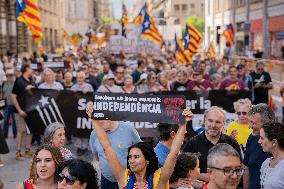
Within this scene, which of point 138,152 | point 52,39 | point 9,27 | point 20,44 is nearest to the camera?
point 138,152

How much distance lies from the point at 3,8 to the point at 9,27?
355 cm

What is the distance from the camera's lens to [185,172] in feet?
16.0

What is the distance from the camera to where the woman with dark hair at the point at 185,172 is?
15.9 feet

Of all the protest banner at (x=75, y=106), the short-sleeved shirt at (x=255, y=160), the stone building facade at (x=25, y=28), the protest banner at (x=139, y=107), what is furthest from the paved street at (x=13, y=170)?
the stone building facade at (x=25, y=28)

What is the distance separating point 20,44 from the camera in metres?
45.0

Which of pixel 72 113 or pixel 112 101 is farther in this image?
pixel 72 113

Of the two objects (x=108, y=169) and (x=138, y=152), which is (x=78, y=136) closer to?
(x=108, y=169)

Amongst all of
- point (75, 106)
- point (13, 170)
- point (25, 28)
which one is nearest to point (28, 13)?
point (75, 106)

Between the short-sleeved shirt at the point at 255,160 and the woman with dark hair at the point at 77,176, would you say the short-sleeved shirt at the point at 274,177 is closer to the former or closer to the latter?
the short-sleeved shirt at the point at 255,160

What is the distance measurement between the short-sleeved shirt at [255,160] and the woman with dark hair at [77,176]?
5.85 ft

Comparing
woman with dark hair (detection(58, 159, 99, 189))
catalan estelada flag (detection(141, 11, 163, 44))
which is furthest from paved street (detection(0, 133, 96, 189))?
catalan estelada flag (detection(141, 11, 163, 44))

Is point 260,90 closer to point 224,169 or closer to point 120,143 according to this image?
point 120,143

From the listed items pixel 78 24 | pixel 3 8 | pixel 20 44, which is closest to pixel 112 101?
pixel 3 8

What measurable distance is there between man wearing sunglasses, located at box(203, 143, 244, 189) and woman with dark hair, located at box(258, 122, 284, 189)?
87 centimetres
